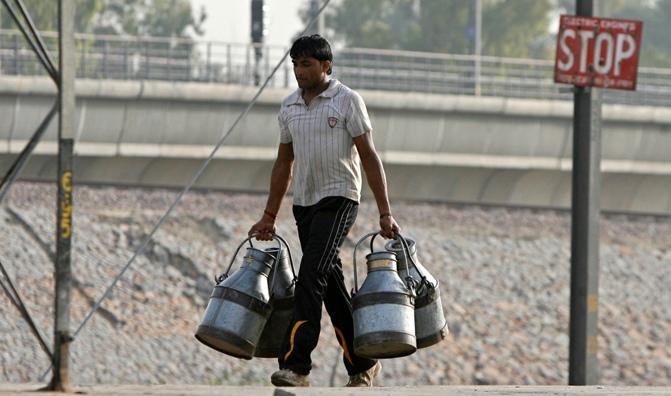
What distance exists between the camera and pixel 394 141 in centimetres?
3080

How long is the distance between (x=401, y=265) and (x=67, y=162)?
172 cm

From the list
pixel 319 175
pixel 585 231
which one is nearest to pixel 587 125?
pixel 585 231

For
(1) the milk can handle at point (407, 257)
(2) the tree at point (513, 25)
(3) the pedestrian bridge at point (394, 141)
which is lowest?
(2) the tree at point (513, 25)

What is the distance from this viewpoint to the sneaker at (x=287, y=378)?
8.81 m

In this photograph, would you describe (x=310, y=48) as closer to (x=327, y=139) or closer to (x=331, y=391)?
(x=327, y=139)

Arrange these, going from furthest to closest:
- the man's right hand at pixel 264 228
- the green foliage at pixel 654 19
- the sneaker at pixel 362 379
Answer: the green foliage at pixel 654 19, the sneaker at pixel 362 379, the man's right hand at pixel 264 228

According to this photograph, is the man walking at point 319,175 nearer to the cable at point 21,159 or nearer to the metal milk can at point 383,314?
the metal milk can at point 383,314

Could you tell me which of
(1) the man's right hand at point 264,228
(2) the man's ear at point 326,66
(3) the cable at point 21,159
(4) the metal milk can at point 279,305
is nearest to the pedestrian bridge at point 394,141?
(3) the cable at point 21,159

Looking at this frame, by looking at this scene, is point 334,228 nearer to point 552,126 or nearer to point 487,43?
point 552,126

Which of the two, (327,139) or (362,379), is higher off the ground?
(327,139)

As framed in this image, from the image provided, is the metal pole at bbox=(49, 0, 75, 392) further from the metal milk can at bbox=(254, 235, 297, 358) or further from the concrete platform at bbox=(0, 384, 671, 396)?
the metal milk can at bbox=(254, 235, 297, 358)

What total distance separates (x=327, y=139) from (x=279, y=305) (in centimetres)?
97

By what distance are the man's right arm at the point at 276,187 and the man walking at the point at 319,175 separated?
0.61 ft

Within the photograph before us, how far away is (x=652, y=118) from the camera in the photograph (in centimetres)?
3353
